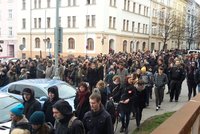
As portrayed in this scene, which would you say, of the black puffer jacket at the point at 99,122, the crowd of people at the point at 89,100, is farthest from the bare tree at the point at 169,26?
the black puffer jacket at the point at 99,122

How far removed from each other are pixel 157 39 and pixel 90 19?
27999 mm

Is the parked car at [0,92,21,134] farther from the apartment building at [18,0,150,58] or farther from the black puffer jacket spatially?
the apartment building at [18,0,150,58]

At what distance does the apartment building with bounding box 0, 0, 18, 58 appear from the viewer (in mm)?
64062

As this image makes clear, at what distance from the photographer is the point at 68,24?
5528 cm

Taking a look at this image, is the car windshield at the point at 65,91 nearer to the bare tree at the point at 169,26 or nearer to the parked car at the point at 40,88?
the parked car at the point at 40,88

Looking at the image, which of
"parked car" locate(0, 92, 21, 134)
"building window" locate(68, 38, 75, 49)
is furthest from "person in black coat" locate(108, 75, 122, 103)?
"building window" locate(68, 38, 75, 49)

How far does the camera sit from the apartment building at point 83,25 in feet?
170

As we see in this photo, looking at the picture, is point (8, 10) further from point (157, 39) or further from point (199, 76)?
point (199, 76)

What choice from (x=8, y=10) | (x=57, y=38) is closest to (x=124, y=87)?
(x=57, y=38)

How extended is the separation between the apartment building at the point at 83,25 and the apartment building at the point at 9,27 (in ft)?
9.98

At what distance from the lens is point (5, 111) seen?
27.3 feet

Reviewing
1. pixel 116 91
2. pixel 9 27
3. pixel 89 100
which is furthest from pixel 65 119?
pixel 9 27

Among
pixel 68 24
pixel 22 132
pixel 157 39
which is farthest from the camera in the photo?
pixel 157 39

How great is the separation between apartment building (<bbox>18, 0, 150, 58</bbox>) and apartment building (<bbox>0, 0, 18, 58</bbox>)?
304 centimetres
